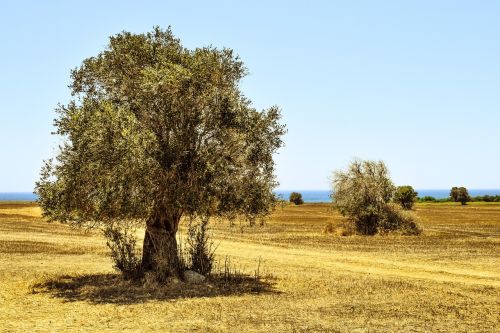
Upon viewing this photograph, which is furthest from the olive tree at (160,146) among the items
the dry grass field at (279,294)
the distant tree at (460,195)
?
the distant tree at (460,195)

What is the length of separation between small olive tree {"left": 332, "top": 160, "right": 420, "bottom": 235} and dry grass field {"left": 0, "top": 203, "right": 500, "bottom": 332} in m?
12.1

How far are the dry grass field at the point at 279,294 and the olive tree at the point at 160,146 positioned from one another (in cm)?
308

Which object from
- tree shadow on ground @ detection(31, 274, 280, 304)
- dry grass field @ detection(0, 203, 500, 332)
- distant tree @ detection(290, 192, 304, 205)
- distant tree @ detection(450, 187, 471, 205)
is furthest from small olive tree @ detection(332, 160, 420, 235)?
distant tree @ detection(450, 187, 471, 205)

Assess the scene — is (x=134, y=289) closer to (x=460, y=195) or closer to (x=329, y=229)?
(x=329, y=229)

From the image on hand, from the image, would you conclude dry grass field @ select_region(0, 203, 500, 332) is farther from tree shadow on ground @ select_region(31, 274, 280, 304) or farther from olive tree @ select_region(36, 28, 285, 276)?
Answer: olive tree @ select_region(36, 28, 285, 276)

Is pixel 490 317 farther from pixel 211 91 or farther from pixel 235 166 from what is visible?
pixel 211 91

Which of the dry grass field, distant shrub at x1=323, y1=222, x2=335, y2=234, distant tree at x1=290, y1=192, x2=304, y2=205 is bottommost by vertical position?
the dry grass field

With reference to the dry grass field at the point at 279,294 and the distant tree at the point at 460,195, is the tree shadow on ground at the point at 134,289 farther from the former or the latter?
the distant tree at the point at 460,195

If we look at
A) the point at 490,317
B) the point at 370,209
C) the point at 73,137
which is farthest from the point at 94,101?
the point at 370,209

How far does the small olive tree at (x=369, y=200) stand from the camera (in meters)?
51.7

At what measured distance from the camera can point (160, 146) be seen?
73.3 feet

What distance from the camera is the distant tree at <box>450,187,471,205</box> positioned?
14475cm

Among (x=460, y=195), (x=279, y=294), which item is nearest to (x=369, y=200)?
(x=279, y=294)

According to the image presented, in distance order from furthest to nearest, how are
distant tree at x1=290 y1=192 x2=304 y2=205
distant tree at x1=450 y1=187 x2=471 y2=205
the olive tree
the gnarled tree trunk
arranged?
1. distant tree at x1=450 y1=187 x2=471 y2=205
2. distant tree at x1=290 y1=192 x2=304 y2=205
3. the gnarled tree trunk
4. the olive tree
